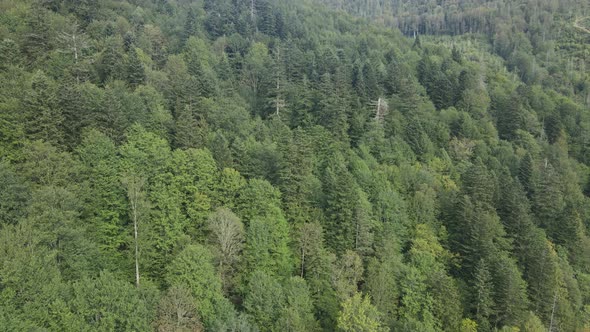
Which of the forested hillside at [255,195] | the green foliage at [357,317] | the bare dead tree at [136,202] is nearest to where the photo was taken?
the forested hillside at [255,195]

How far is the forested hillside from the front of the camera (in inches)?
1388

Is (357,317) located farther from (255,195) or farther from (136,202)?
(136,202)

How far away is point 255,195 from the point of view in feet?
152

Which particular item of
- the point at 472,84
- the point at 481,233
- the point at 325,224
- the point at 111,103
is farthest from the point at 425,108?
the point at 111,103

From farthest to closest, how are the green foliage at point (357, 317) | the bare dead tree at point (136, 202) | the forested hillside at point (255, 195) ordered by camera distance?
the bare dead tree at point (136, 202) → the green foliage at point (357, 317) → the forested hillside at point (255, 195)

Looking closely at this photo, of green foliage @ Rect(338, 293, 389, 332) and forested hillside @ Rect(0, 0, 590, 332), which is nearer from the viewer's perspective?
forested hillside @ Rect(0, 0, 590, 332)

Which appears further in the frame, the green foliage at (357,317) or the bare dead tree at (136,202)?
the bare dead tree at (136,202)

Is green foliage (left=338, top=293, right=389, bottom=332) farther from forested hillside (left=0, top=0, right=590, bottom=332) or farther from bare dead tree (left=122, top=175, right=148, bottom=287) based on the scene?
bare dead tree (left=122, top=175, right=148, bottom=287)

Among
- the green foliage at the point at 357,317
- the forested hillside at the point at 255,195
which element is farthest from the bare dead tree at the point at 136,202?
the green foliage at the point at 357,317

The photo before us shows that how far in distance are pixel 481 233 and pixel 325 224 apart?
1877 cm

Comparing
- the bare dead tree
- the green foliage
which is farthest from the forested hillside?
the bare dead tree

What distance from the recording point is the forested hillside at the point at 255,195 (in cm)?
3525

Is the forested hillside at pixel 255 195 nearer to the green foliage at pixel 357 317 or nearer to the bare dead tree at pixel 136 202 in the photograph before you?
the green foliage at pixel 357 317

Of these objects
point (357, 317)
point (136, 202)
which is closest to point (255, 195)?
point (136, 202)
